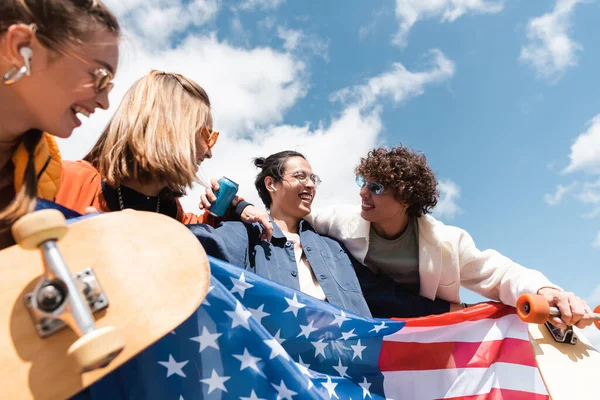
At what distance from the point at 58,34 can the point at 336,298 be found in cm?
241

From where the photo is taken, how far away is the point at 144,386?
1.85 metres

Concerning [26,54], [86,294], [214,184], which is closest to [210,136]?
[214,184]

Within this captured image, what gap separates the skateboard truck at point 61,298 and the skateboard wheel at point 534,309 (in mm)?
2901

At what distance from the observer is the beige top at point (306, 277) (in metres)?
3.41

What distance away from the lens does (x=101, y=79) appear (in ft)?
6.28

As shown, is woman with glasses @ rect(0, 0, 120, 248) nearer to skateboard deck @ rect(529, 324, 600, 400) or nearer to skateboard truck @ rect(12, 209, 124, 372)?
skateboard truck @ rect(12, 209, 124, 372)

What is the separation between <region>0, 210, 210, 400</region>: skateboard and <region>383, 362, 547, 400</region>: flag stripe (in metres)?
1.99

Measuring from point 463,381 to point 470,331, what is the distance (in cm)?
40

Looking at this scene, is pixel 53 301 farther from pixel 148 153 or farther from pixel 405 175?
pixel 405 175

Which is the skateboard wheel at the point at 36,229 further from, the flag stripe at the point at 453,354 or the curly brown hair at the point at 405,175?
the curly brown hair at the point at 405,175

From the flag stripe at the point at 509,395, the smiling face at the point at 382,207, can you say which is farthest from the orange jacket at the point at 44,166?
the flag stripe at the point at 509,395

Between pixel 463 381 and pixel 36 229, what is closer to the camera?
pixel 36 229

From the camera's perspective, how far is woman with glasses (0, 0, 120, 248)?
1.69 meters

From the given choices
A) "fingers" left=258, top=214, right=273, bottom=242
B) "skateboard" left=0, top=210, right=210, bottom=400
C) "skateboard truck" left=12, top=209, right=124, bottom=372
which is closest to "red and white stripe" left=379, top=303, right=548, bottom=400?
"fingers" left=258, top=214, right=273, bottom=242
